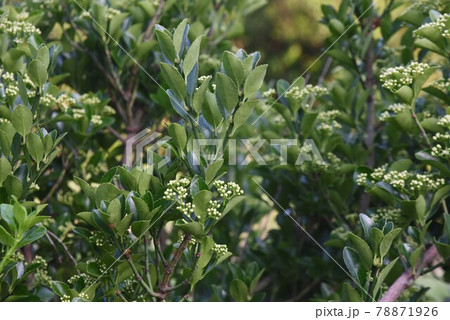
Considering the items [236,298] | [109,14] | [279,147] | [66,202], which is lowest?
[236,298]

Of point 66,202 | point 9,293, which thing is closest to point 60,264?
point 66,202

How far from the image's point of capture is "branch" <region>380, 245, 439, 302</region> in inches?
42.5

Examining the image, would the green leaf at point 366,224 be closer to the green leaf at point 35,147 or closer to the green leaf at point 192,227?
the green leaf at point 192,227

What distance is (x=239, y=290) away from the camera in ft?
4.19

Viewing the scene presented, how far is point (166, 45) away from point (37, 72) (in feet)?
0.77

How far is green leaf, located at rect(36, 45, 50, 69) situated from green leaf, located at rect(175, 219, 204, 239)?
0.38m

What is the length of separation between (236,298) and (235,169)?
17.1 inches

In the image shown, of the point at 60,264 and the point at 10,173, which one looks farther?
the point at 60,264

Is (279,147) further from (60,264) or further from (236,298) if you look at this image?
(60,264)

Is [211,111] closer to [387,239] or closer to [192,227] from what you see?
[192,227]

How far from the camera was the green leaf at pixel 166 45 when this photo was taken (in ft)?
3.19

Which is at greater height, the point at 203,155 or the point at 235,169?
the point at 203,155

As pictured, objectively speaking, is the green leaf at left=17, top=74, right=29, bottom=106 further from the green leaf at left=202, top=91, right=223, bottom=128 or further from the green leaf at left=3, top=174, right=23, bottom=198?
the green leaf at left=202, top=91, right=223, bottom=128

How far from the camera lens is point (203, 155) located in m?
0.97
